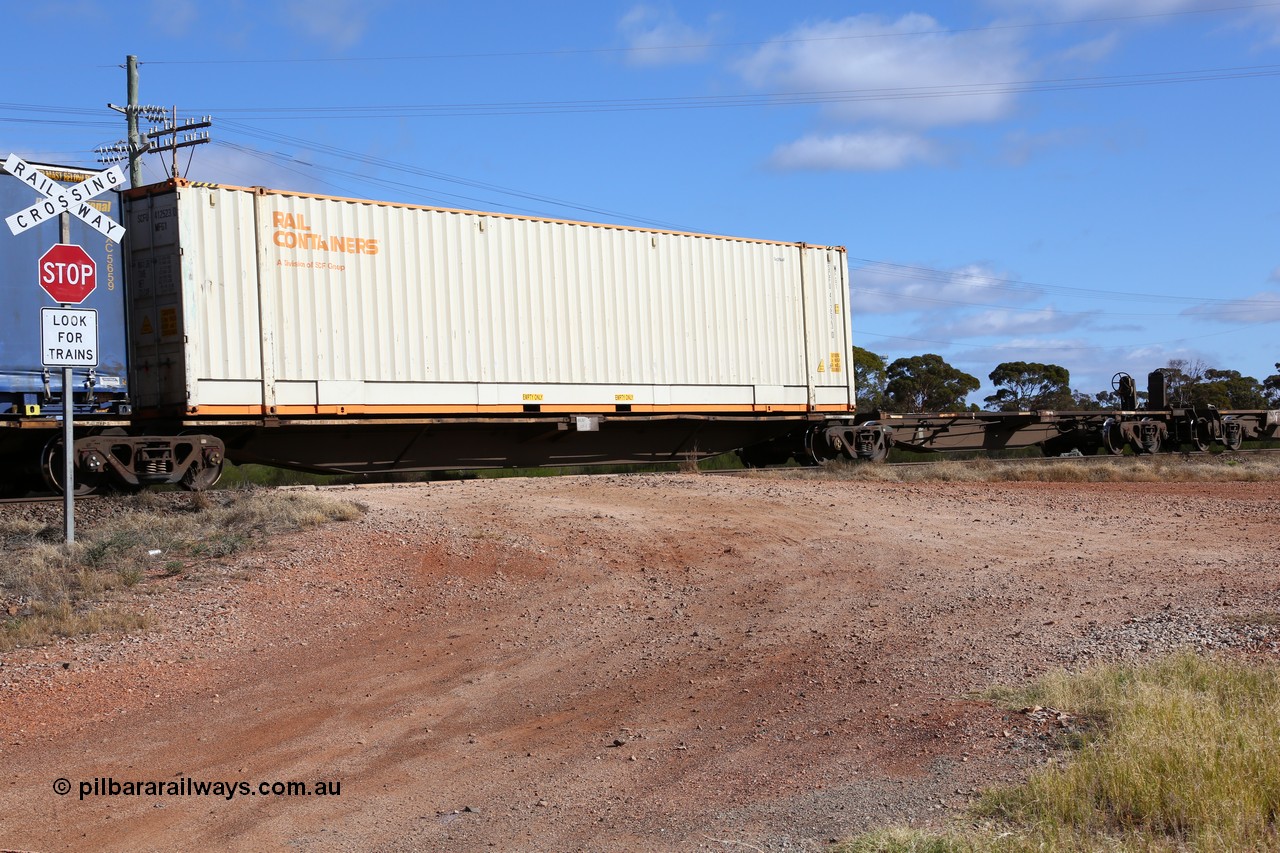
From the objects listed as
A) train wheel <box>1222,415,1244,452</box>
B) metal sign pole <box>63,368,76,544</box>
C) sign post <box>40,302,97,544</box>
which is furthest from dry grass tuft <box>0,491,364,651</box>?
train wheel <box>1222,415,1244,452</box>

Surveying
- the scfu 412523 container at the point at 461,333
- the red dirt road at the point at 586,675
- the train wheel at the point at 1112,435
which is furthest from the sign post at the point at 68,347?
the train wheel at the point at 1112,435

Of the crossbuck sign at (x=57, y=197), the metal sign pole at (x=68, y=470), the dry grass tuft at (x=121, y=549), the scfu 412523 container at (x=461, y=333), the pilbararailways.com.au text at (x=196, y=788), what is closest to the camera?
the pilbararailways.com.au text at (x=196, y=788)

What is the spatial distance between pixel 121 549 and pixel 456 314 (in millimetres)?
7263

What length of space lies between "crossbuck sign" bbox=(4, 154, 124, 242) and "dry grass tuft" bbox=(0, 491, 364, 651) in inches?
107

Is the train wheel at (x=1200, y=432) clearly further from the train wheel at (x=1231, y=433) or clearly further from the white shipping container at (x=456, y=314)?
the white shipping container at (x=456, y=314)

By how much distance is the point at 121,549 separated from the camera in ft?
31.8

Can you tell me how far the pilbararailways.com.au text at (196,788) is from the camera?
532cm

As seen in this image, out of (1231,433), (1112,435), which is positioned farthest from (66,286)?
(1231,433)

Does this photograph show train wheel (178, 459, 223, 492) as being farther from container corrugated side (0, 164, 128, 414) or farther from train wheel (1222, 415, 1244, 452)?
train wheel (1222, 415, 1244, 452)

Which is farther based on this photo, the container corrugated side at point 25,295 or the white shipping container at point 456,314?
the white shipping container at point 456,314

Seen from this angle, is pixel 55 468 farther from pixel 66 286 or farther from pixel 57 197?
pixel 57 197

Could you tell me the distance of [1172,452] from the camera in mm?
28391

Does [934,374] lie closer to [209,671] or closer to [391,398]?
[391,398]

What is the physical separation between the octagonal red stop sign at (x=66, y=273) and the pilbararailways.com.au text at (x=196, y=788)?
236 inches
